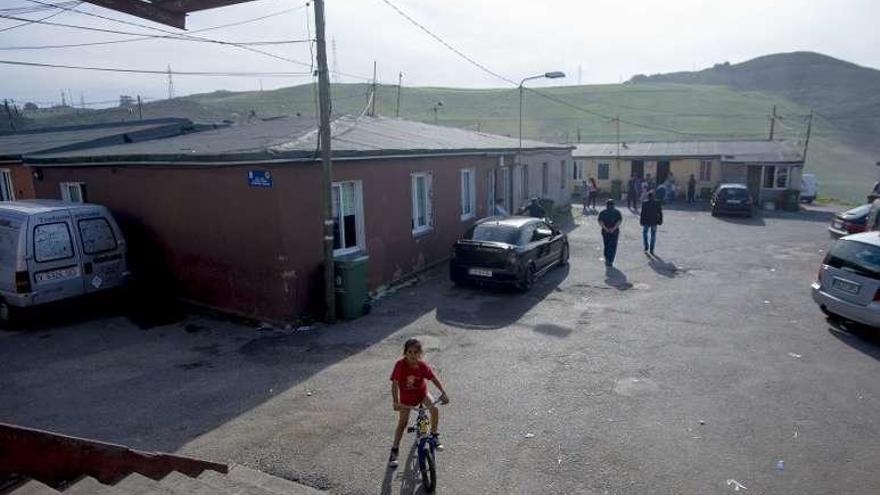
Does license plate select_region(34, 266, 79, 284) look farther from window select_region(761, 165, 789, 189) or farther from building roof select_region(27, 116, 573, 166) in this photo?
window select_region(761, 165, 789, 189)

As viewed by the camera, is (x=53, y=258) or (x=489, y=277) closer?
(x=53, y=258)

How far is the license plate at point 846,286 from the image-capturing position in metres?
8.85

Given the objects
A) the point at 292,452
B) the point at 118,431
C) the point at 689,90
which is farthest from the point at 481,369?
the point at 689,90

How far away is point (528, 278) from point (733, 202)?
1676cm

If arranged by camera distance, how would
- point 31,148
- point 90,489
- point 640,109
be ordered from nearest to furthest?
point 90,489
point 31,148
point 640,109

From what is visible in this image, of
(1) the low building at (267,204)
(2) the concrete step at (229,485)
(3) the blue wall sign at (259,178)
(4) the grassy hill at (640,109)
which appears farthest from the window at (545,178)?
(4) the grassy hill at (640,109)

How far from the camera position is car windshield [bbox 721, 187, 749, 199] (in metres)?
24.2

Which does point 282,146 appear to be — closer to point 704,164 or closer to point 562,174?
point 562,174

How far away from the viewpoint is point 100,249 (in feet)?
33.3

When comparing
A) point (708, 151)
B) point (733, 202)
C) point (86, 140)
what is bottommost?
point (733, 202)

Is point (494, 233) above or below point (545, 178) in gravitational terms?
below

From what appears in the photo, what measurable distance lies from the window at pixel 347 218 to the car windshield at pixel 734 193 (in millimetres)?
19588

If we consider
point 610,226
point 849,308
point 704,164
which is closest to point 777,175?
point 704,164

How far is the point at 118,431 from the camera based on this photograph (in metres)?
6.14
